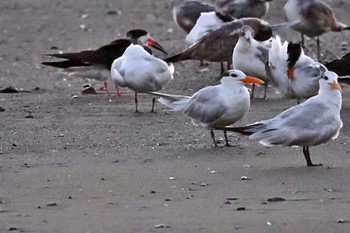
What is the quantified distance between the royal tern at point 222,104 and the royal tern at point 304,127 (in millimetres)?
1045

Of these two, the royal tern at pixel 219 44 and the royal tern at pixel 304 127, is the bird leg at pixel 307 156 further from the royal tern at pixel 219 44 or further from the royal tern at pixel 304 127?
the royal tern at pixel 219 44

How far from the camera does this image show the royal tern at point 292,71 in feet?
41.3

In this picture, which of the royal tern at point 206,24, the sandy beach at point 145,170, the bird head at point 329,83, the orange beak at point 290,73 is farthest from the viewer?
the royal tern at point 206,24

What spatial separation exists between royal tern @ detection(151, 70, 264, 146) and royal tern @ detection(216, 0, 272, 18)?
6.97 m

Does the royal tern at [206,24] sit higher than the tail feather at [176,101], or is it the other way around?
the tail feather at [176,101]

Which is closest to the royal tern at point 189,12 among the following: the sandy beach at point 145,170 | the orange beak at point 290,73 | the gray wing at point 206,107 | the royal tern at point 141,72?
the sandy beach at point 145,170

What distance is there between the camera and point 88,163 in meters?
9.86

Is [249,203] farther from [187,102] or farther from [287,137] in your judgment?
[187,102]

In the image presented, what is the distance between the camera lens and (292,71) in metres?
12.8

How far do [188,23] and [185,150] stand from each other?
7790mm

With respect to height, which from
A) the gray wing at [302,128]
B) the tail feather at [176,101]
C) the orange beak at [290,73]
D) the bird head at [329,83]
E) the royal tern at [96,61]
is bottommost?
the royal tern at [96,61]

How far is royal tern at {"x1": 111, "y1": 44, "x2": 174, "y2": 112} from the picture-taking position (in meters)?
13.0

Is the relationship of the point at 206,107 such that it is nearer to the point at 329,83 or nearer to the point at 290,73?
the point at 329,83

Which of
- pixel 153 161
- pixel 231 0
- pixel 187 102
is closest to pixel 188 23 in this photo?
pixel 231 0
